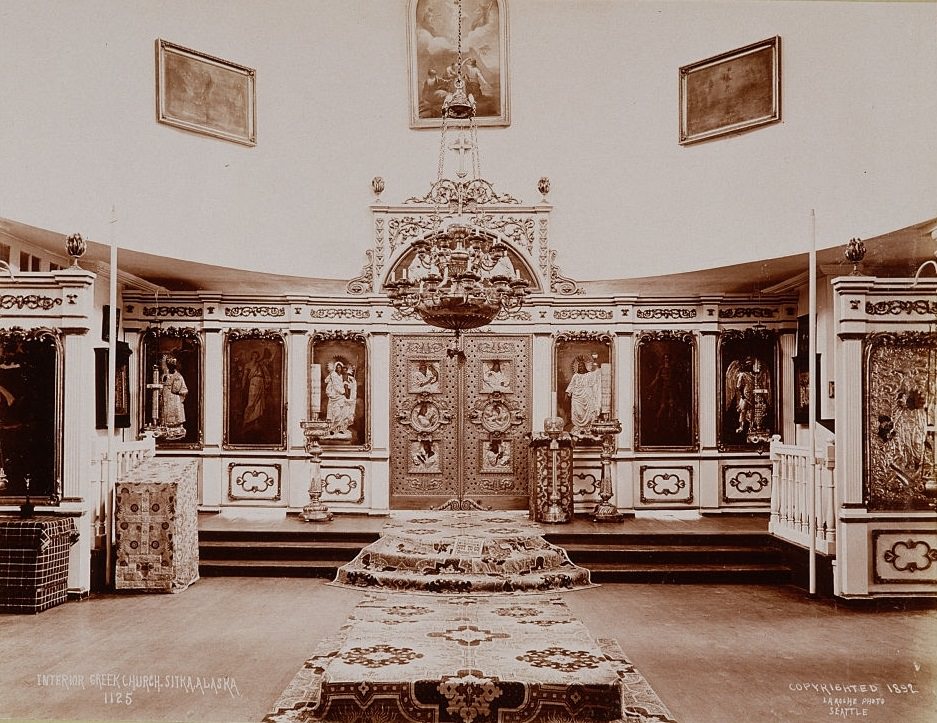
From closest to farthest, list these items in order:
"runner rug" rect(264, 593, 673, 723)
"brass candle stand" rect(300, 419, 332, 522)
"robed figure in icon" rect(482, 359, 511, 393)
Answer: "runner rug" rect(264, 593, 673, 723) → "brass candle stand" rect(300, 419, 332, 522) → "robed figure in icon" rect(482, 359, 511, 393)

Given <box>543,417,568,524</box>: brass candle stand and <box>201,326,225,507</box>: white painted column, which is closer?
<box>543,417,568,524</box>: brass candle stand

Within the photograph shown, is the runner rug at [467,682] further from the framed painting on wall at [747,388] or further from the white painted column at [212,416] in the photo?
the framed painting on wall at [747,388]

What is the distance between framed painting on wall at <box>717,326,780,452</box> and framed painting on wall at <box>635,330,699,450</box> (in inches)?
15.9

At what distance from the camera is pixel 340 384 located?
36.7ft

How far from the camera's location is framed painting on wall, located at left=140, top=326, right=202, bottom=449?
10984 mm

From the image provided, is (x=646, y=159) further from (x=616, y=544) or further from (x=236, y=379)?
(x=236, y=379)

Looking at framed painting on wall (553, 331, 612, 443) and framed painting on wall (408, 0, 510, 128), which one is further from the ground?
framed painting on wall (408, 0, 510, 128)

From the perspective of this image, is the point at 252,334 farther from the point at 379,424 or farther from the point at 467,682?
the point at 467,682

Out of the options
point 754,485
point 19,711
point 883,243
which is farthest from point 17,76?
point 754,485

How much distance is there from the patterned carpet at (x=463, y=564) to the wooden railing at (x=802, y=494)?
2.18 metres

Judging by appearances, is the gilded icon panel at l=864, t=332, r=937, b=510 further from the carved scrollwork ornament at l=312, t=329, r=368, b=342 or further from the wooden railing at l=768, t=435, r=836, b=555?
the carved scrollwork ornament at l=312, t=329, r=368, b=342

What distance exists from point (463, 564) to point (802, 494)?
137 inches

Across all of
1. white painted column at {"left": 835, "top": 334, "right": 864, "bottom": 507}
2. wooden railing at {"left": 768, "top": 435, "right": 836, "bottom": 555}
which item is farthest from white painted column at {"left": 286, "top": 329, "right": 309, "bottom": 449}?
white painted column at {"left": 835, "top": 334, "right": 864, "bottom": 507}

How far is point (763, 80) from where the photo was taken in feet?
30.6
